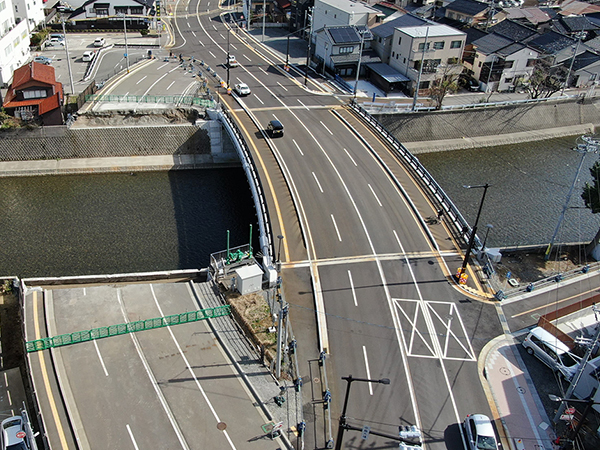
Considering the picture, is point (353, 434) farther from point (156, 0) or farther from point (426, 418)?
point (156, 0)

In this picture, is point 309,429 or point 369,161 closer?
point 309,429

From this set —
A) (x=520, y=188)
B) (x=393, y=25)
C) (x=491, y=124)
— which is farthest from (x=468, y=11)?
(x=520, y=188)

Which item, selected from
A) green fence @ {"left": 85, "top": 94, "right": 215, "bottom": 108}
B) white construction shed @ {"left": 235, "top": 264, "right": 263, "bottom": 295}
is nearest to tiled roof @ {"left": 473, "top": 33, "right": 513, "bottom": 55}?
green fence @ {"left": 85, "top": 94, "right": 215, "bottom": 108}

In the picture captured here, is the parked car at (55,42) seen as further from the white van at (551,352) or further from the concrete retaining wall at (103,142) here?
the white van at (551,352)

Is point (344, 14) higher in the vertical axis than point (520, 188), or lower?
higher

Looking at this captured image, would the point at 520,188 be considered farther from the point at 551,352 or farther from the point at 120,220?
the point at 120,220

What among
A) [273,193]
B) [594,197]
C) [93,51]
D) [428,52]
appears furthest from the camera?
[93,51]

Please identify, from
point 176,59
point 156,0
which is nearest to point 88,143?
point 176,59

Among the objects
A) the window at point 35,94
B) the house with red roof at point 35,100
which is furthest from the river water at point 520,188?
the window at point 35,94
